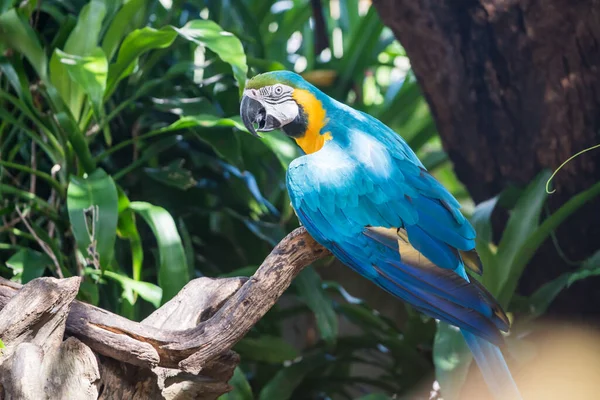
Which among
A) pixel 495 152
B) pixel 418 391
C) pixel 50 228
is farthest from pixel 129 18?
pixel 418 391

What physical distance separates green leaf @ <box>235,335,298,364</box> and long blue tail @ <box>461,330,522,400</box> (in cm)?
57

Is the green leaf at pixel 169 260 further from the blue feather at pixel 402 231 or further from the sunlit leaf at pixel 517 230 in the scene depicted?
the sunlit leaf at pixel 517 230

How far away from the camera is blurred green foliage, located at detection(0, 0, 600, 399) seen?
110 cm

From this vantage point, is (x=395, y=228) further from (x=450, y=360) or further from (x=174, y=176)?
(x=174, y=176)

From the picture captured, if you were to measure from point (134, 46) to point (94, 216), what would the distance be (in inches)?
12.0

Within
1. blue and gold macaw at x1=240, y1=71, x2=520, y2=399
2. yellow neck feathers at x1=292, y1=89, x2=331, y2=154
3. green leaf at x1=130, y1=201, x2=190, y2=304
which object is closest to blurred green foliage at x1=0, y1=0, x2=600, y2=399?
green leaf at x1=130, y1=201, x2=190, y2=304

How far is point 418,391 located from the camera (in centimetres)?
135

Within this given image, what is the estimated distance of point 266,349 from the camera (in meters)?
1.28

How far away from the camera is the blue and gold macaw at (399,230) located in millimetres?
722

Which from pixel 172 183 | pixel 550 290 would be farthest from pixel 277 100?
pixel 550 290

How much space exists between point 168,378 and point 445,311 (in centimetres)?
35

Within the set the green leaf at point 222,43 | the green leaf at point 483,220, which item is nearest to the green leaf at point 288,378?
the green leaf at point 483,220

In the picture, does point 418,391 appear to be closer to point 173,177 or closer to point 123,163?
point 173,177

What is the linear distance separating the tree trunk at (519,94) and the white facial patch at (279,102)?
600mm
